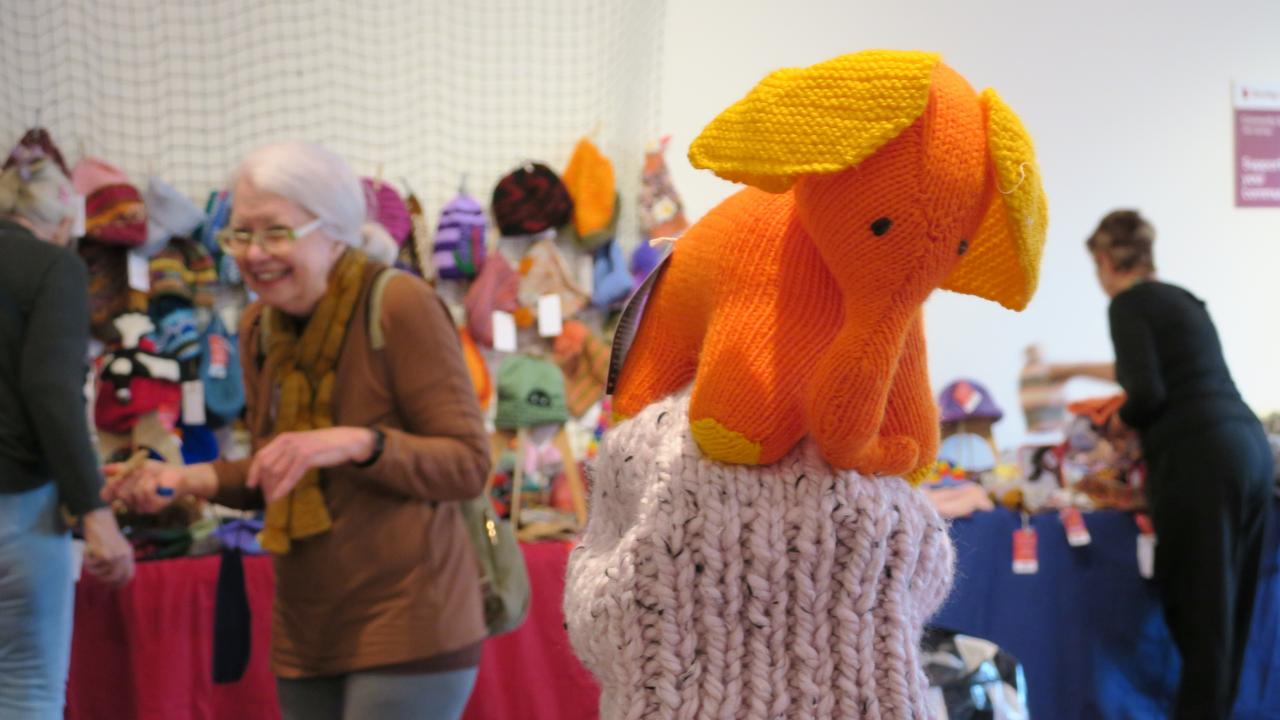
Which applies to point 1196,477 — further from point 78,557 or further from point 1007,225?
point 78,557

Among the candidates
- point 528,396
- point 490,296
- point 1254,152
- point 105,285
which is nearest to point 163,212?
point 105,285

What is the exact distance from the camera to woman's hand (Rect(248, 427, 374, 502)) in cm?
105

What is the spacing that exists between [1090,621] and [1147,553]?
8.8 inches

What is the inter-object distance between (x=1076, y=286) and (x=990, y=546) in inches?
62.1

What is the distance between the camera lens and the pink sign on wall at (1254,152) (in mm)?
3889

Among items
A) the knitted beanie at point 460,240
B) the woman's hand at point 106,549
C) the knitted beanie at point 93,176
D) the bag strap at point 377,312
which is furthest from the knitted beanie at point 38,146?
the bag strap at point 377,312

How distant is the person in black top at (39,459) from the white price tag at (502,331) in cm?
168

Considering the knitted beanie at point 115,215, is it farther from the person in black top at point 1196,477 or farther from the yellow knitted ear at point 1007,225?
the yellow knitted ear at point 1007,225

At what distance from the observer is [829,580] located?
56 cm

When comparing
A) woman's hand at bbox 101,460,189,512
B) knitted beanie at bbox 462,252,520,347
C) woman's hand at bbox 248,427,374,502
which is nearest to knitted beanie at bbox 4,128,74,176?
knitted beanie at bbox 462,252,520,347

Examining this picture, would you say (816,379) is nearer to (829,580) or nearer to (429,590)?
(829,580)

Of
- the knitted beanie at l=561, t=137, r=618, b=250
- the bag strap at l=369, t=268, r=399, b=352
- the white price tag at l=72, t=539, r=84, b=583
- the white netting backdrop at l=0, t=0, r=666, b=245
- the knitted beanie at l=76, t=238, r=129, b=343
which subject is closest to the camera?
the bag strap at l=369, t=268, r=399, b=352

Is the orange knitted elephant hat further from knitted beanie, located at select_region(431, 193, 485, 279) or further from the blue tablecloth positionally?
knitted beanie, located at select_region(431, 193, 485, 279)

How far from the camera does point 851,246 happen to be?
1.71 ft
